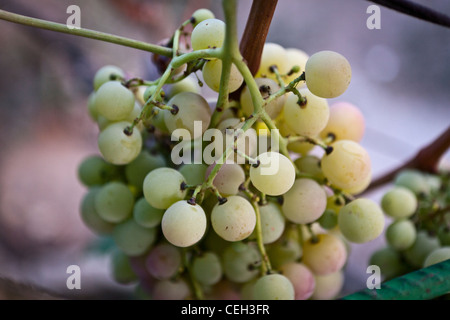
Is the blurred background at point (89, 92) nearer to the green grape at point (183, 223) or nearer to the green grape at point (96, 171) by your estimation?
the green grape at point (96, 171)

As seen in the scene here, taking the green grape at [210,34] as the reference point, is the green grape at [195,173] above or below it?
below

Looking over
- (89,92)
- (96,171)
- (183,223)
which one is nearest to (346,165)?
(183,223)

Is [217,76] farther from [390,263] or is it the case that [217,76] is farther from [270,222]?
[390,263]

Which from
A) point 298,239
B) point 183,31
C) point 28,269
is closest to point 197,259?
point 298,239

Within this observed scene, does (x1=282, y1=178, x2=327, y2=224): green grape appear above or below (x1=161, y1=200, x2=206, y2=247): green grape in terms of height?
above

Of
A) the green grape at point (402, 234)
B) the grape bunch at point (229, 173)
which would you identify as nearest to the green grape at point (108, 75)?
the grape bunch at point (229, 173)

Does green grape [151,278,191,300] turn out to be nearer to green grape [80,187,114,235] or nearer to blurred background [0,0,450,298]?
green grape [80,187,114,235]

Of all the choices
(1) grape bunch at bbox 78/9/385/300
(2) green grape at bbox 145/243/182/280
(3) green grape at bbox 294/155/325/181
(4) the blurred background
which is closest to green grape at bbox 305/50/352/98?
(1) grape bunch at bbox 78/9/385/300
